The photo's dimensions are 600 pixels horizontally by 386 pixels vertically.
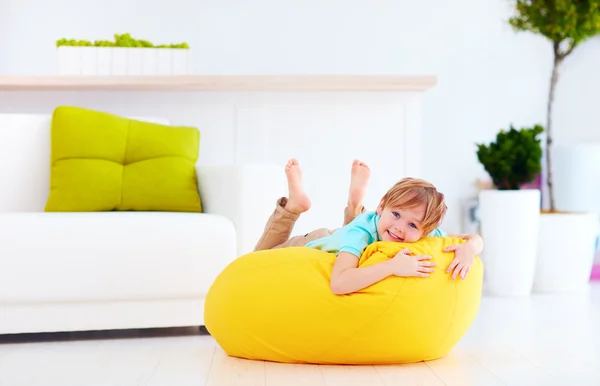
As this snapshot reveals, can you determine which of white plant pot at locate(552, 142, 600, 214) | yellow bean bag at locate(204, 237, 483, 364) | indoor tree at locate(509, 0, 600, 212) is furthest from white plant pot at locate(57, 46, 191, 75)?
white plant pot at locate(552, 142, 600, 214)

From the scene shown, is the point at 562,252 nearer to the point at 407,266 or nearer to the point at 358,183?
the point at 358,183

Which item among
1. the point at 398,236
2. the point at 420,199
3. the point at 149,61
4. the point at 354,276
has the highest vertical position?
the point at 149,61

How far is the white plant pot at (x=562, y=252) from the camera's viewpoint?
4.49m

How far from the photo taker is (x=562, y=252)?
450 centimetres

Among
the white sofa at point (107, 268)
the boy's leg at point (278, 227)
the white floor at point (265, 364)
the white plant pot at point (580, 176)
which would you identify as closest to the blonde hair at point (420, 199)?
the white floor at point (265, 364)

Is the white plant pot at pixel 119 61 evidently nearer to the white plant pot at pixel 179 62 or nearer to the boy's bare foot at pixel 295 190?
the white plant pot at pixel 179 62

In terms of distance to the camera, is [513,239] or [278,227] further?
[513,239]

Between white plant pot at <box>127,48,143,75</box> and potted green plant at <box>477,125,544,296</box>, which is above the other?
white plant pot at <box>127,48,143,75</box>

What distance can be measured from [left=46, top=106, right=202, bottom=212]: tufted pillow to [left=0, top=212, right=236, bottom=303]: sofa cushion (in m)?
0.43

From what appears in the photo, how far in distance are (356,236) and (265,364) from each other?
448mm

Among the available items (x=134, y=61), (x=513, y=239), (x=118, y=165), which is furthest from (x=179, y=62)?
(x=513, y=239)

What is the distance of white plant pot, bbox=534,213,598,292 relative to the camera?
177 inches

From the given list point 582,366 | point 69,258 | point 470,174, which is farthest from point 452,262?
point 470,174

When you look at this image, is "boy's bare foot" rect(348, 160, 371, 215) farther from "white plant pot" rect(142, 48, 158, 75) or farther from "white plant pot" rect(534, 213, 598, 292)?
"white plant pot" rect(534, 213, 598, 292)
